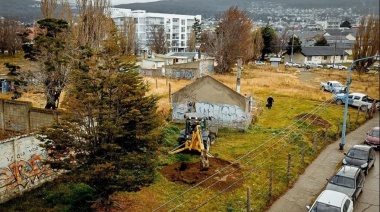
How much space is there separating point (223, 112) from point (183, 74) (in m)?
26.7

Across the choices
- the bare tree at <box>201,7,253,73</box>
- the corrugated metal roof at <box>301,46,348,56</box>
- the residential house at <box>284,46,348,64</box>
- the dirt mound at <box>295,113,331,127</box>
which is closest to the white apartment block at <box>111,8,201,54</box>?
the residential house at <box>284,46,348,64</box>

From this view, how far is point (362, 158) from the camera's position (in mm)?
19312

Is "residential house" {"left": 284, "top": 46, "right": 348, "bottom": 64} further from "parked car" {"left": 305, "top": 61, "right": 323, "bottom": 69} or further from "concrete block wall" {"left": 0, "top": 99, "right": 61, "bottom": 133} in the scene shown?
"concrete block wall" {"left": 0, "top": 99, "right": 61, "bottom": 133}

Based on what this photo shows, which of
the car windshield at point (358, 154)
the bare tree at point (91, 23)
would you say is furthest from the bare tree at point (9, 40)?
the car windshield at point (358, 154)

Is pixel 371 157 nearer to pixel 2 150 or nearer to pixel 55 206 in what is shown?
pixel 55 206

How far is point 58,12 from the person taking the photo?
93.7ft

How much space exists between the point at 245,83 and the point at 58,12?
2728 cm

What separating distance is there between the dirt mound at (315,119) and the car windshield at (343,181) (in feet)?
38.7

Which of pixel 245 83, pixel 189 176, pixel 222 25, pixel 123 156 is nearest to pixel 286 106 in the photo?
pixel 245 83

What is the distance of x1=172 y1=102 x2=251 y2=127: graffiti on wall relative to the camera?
25656mm

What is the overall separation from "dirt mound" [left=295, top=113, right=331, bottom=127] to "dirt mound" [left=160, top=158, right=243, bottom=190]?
1201cm

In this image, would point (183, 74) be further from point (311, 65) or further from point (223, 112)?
point (311, 65)

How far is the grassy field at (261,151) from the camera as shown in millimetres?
14812

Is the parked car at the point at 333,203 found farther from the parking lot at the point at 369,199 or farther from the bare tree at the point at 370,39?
the bare tree at the point at 370,39
